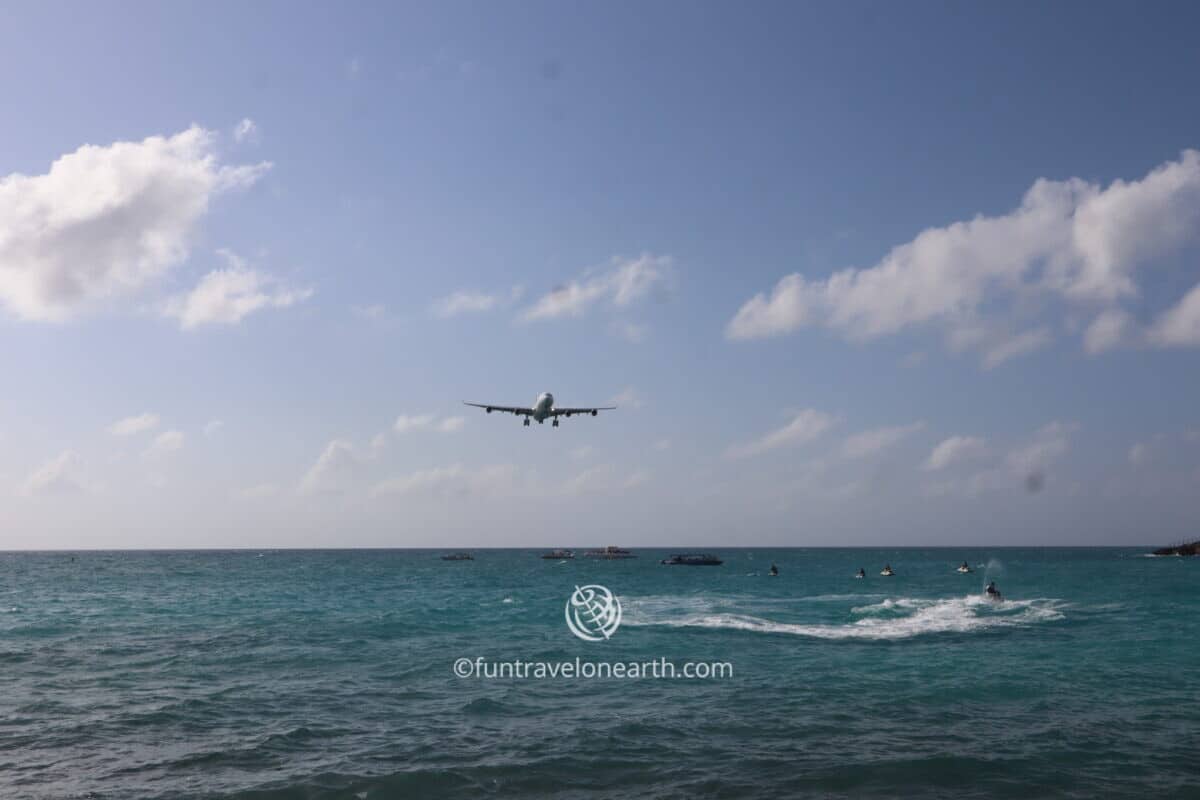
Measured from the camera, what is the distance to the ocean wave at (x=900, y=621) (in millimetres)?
45938

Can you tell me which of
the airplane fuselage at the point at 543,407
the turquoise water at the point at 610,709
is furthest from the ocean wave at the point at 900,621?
the airplane fuselage at the point at 543,407

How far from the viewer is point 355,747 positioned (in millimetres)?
22875

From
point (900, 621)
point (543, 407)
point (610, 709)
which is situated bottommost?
point (900, 621)

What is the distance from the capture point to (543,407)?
45.3 metres

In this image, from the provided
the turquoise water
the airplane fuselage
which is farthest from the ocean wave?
the airplane fuselage

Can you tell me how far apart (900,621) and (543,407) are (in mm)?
26051

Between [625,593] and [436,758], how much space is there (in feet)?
195

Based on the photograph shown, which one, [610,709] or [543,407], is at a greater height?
[543,407]

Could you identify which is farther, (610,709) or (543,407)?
(543,407)

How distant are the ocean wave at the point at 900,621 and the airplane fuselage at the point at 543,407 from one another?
46.7 feet

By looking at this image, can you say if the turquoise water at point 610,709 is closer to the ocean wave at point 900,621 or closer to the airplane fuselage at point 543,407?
the ocean wave at point 900,621

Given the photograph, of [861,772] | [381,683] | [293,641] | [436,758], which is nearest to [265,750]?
[436,758]

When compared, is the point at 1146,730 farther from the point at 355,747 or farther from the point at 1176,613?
the point at 1176,613

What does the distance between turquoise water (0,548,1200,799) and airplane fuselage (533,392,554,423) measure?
470 inches
